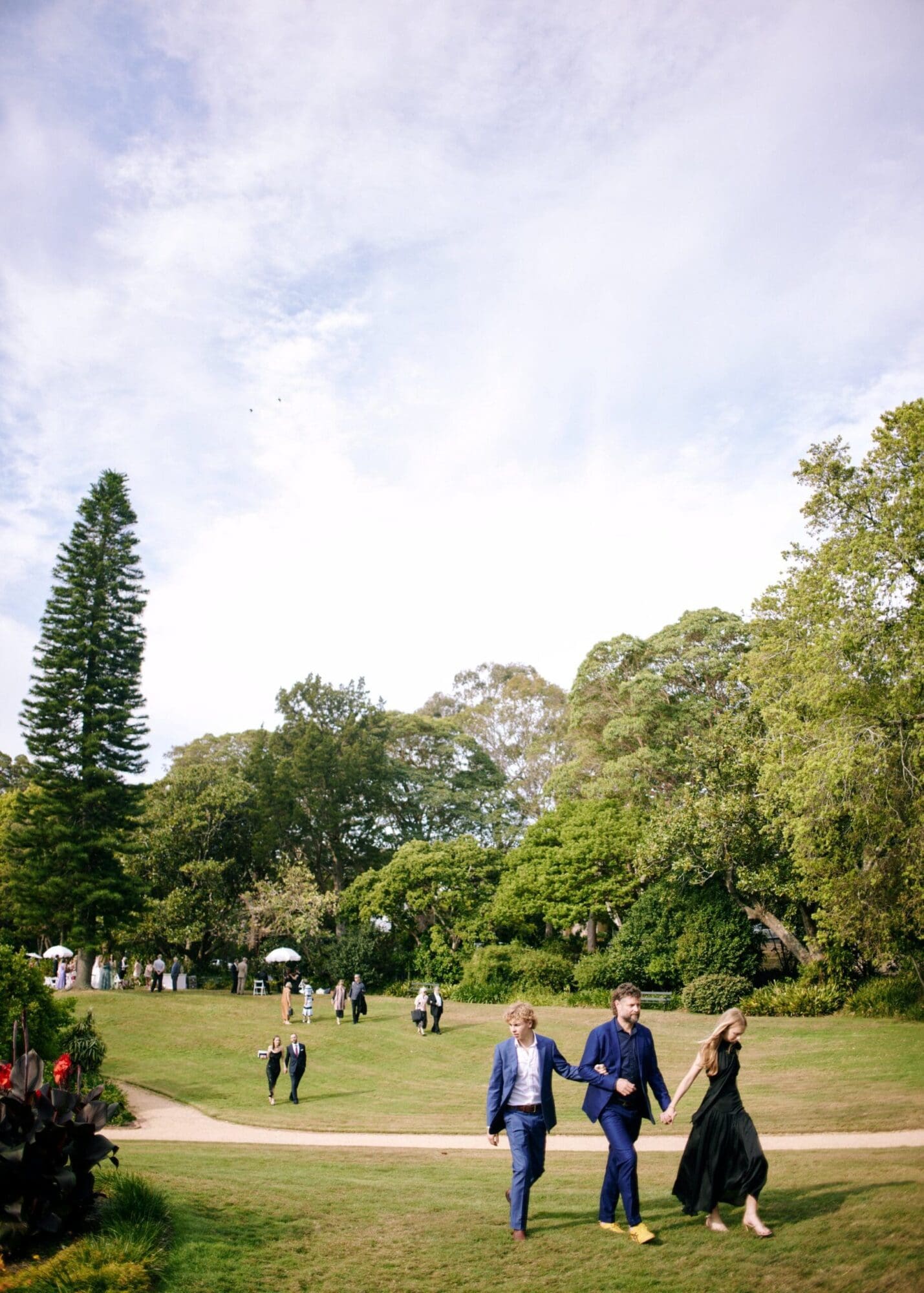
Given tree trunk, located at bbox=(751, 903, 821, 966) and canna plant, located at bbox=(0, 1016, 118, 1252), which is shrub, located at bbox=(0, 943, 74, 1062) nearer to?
canna plant, located at bbox=(0, 1016, 118, 1252)

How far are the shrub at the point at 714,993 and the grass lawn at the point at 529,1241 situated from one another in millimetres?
19085

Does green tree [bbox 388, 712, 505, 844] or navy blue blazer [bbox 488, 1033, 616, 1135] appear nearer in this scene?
navy blue blazer [bbox 488, 1033, 616, 1135]

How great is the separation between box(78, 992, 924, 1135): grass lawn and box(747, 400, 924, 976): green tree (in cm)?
316

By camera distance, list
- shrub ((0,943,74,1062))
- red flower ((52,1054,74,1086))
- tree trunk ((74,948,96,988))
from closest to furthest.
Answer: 1. red flower ((52,1054,74,1086))
2. shrub ((0,943,74,1062))
3. tree trunk ((74,948,96,988))

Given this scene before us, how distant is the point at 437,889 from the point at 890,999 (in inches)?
735

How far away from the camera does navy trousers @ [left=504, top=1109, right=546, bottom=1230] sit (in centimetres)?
589

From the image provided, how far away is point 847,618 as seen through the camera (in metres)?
17.6

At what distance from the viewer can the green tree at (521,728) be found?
47.6 metres

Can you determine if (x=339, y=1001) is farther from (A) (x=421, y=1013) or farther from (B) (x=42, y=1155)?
(B) (x=42, y=1155)

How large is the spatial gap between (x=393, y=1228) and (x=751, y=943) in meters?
24.8

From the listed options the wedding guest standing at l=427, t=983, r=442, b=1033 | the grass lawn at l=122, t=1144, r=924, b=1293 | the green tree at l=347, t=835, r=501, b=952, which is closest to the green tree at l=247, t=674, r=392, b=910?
the green tree at l=347, t=835, r=501, b=952

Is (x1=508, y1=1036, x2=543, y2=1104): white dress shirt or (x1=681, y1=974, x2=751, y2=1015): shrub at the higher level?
(x1=508, y1=1036, x2=543, y2=1104): white dress shirt

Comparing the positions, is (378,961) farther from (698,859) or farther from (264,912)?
(698,859)

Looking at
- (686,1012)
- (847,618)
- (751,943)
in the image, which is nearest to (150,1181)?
(847,618)
